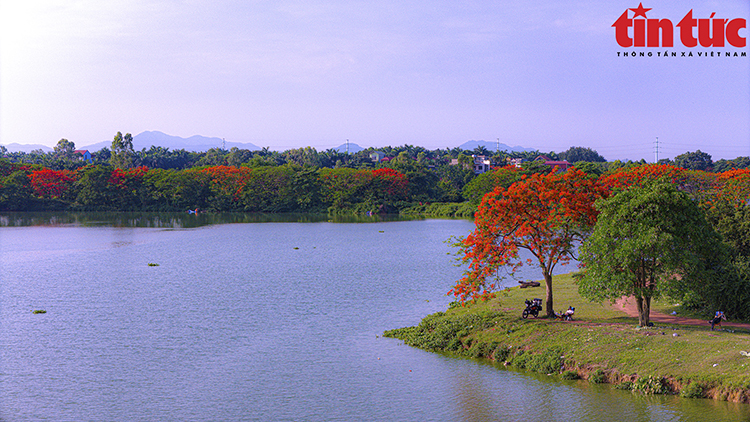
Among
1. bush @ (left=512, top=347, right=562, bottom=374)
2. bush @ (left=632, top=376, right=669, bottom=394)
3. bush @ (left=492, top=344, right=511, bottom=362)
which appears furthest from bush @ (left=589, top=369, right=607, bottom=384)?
bush @ (left=492, top=344, right=511, bottom=362)

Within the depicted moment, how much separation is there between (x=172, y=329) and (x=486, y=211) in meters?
19.8

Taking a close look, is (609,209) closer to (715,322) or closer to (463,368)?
(715,322)

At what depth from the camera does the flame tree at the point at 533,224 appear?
31.6 meters

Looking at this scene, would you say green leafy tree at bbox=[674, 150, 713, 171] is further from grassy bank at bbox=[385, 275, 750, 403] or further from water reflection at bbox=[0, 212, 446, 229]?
grassy bank at bbox=[385, 275, 750, 403]

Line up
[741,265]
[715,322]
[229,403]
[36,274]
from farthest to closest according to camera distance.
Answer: [36,274]
[741,265]
[715,322]
[229,403]

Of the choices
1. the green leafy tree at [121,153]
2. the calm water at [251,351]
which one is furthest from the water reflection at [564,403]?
the green leafy tree at [121,153]

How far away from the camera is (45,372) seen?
2841cm

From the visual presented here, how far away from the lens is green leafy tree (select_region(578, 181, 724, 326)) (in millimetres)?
27344

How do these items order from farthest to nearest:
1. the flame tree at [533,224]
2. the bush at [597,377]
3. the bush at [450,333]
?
1. the flame tree at [533,224]
2. the bush at [450,333]
3. the bush at [597,377]

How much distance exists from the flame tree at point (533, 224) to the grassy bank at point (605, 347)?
213 centimetres

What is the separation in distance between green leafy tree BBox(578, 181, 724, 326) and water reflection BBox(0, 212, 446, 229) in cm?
8741

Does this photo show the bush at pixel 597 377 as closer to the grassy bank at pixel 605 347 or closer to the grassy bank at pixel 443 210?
the grassy bank at pixel 605 347

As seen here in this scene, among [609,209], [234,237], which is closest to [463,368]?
[609,209]

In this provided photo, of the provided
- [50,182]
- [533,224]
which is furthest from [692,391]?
[50,182]
